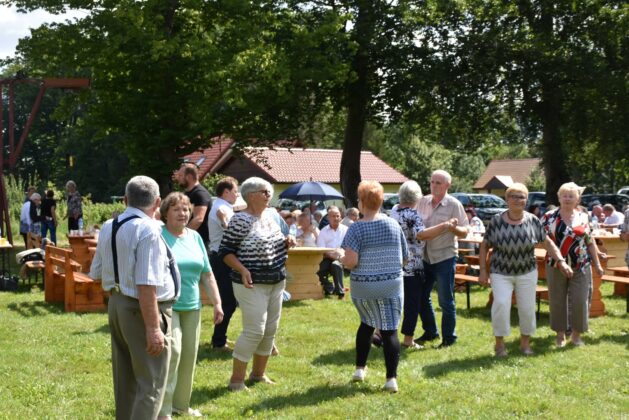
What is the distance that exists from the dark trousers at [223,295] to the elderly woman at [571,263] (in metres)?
3.40

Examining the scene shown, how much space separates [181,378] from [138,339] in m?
1.14

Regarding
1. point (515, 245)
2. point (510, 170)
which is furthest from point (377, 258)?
point (510, 170)

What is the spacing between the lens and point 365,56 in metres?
24.1

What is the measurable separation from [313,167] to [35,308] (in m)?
36.1

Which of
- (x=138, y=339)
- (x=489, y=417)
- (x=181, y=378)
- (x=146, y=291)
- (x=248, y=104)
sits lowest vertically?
(x=489, y=417)

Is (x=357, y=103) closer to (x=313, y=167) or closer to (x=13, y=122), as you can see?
(x=13, y=122)

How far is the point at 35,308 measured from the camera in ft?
36.7

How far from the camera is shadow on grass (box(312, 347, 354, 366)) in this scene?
7602 mm

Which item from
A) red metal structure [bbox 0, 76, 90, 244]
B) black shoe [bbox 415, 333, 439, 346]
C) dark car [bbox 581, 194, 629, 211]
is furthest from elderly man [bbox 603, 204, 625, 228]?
red metal structure [bbox 0, 76, 90, 244]

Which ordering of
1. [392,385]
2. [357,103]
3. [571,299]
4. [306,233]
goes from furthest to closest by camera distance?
[357,103]
[306,233]
[571,299]
[392,385]

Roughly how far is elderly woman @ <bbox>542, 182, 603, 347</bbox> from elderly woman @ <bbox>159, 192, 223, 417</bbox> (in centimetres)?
429

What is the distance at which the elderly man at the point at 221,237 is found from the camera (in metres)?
7.73

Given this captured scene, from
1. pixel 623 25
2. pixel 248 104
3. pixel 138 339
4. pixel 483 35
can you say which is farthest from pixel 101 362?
pixel 623 25

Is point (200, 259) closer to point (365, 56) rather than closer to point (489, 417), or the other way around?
point (489, 417)
